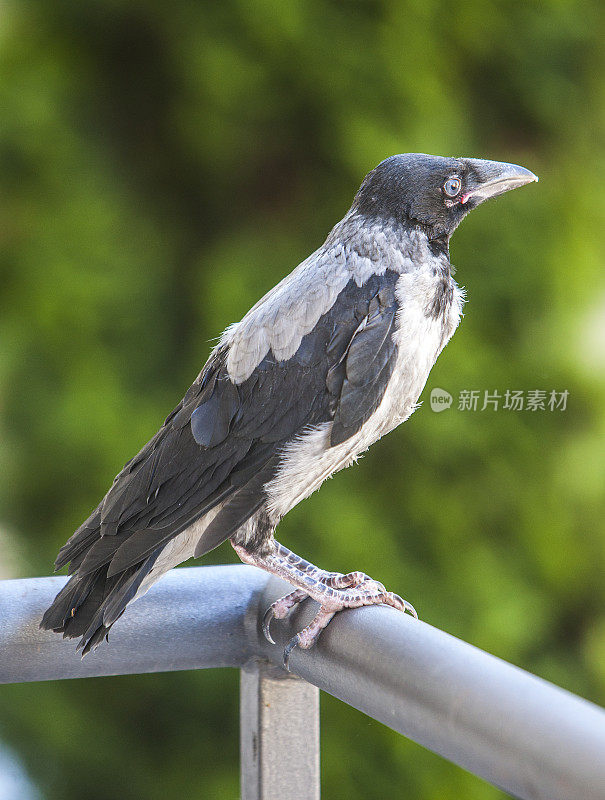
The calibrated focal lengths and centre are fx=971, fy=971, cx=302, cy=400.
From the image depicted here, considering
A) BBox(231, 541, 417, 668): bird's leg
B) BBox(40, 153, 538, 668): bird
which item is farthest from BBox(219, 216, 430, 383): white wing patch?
BBox(231, 541, 417, 668): bird's leg

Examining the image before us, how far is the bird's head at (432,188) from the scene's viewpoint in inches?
31.5

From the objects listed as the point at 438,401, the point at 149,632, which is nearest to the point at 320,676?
the point at 149,632

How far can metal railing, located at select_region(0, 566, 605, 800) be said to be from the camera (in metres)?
0.46

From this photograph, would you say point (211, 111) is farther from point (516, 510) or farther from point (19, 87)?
point (516, 510)

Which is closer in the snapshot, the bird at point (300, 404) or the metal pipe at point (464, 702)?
the metal pipe at point (464, 702)

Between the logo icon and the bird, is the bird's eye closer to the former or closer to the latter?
the bird

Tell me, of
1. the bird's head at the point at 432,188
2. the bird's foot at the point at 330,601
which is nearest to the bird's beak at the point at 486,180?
the bird's head at the point at 432,188

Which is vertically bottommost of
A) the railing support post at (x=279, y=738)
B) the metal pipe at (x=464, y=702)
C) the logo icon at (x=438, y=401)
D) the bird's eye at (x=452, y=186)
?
the railing support post at (x=279, y=738)

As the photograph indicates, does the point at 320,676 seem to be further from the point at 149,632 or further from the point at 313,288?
the point at 313,288

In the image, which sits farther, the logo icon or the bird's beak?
the logo icon

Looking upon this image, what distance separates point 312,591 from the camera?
2.43ft

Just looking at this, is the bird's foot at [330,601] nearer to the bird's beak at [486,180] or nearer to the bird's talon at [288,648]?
the bird's talon at [288,648]

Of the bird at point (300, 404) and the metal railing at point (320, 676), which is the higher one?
the bird at point (300, 404)

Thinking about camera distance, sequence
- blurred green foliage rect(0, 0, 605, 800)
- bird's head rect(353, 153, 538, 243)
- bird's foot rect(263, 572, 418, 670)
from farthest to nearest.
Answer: blurred green foliage rect(0, 0, 605, 800)
bird's head rect(353, 153, 538, 243)
bird's foot rect(263, 572, 418, 670)
